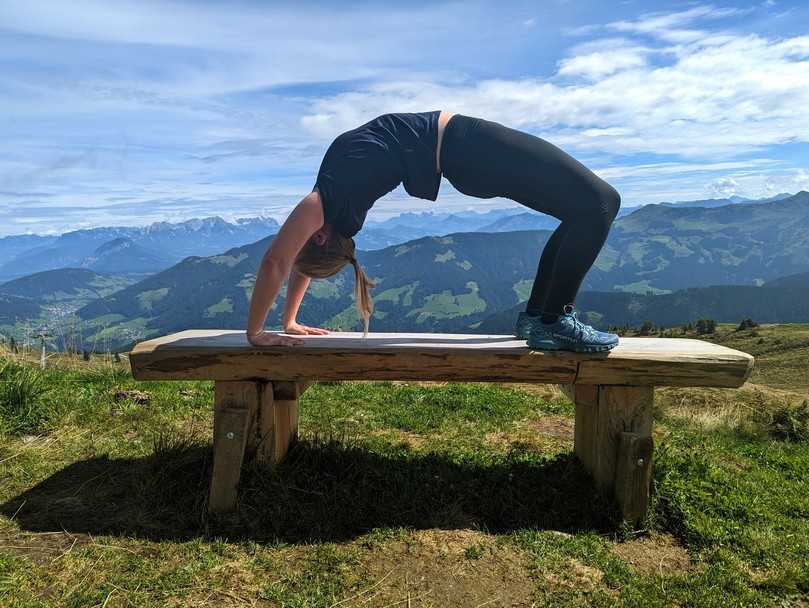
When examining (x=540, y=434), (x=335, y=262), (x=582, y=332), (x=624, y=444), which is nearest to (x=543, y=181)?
(x=582, y=332)

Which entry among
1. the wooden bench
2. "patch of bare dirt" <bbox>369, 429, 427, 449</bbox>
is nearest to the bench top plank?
the wooden bench

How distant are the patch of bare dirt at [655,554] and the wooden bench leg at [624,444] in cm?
23

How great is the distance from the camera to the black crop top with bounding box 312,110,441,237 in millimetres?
4637

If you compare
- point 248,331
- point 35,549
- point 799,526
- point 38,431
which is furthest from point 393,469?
point 38,431

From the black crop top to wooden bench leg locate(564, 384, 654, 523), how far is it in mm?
2280

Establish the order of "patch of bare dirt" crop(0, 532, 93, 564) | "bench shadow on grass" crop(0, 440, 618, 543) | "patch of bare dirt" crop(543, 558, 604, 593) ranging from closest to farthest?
"patch of bare dirt" crop(543, 558, 604, 593), "patch of bare dirt" crop(0, 532, 93, 564), "bench shadow on grass" crop(0, 440, 618, 543)

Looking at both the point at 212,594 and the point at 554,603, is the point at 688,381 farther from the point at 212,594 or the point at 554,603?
the point at 212,594

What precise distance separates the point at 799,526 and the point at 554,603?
8.36ft

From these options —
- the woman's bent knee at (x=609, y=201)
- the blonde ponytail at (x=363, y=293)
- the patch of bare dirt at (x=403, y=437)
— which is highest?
the woman's bent knee at (x=609, y=201)

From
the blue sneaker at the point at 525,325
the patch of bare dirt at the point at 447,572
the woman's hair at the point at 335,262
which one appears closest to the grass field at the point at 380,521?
the patch of bare dirt at the point at 447,572

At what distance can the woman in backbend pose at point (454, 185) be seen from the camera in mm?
4633

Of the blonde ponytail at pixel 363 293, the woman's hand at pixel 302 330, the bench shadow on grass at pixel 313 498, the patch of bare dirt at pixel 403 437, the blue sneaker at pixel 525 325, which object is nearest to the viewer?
the bench shadow on grass at pixel 313 498

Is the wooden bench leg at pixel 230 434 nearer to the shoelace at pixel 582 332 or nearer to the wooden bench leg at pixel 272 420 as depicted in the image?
the wooden bench leg at pixel 272 420

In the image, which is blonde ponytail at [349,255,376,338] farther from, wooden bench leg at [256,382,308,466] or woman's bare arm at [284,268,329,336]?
wooden bench leg at [256,382,308,466]
